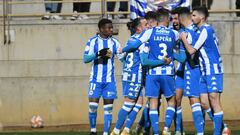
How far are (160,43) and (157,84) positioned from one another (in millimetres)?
728

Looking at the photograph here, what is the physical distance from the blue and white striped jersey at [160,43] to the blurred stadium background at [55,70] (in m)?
5.63

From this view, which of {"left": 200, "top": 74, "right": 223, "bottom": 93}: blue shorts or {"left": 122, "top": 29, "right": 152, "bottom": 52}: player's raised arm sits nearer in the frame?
{"left": 200, "top": 74, "right": 223, "bottom": 93}: blue shorts

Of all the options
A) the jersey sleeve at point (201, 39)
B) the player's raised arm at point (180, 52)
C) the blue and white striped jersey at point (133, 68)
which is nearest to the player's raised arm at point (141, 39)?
the player's raised arm at point (180, 52)

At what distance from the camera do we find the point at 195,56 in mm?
A: 14008

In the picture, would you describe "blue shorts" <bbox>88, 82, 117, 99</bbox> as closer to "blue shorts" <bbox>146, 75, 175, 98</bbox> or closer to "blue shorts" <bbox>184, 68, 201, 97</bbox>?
"blue shorts" <bbox>146, 75, 175, 98</bbox>

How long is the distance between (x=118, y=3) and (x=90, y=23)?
2754mm

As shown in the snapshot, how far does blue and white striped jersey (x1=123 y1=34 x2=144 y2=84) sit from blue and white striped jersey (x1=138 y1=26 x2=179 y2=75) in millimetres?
1210

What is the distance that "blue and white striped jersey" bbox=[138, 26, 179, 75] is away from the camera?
13875 millimetres

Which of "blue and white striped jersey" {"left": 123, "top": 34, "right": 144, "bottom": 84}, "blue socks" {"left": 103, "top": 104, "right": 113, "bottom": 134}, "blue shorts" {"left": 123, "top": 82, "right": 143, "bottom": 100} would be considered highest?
"blue and white striped jersey" {"left": 123, "top": 34, "right": 144, "bottom": 84}

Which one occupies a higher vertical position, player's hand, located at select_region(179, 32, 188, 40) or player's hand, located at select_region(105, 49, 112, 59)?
player's hand, located at select_region(179, 32, 188, 40)

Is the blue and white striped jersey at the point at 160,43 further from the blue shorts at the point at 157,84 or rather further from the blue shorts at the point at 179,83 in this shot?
the blue shorts at the point at 179,83

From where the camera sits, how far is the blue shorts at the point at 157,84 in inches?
555

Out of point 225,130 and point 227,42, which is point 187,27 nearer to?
point 225,130

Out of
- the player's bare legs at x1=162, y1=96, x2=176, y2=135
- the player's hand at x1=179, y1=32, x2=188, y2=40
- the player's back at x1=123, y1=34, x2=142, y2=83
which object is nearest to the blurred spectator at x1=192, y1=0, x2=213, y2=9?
the player's back at x1=123, y1=34, x2=142, y2=83
